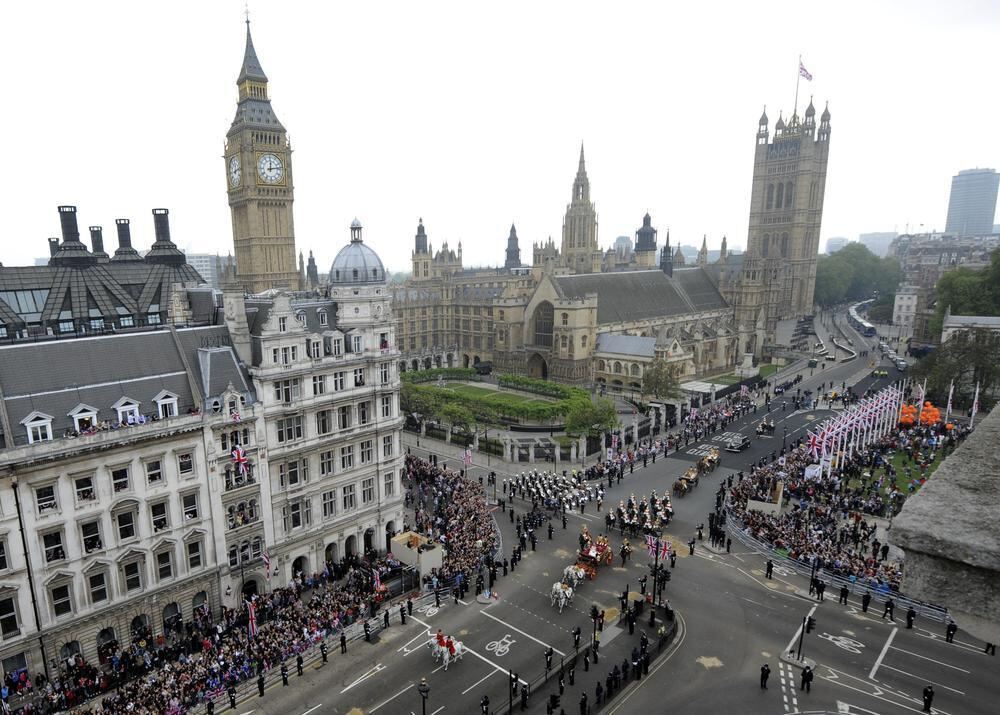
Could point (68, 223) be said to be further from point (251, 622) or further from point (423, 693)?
point (423, 693)

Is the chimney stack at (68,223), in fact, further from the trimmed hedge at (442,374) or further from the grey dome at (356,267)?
the trimmed hedge at (442,374)

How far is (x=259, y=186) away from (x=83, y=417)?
75.8 meters

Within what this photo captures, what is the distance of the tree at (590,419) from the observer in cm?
6322

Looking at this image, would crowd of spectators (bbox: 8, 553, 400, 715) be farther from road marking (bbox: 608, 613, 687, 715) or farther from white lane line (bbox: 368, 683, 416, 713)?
road marking (bbox: 608, 613, 687, 715)

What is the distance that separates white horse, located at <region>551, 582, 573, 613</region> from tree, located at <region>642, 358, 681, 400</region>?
4829 cm

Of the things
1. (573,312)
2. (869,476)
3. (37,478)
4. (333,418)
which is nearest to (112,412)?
(37,478)

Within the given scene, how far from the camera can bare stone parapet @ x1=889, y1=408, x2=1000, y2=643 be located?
5.64 metres

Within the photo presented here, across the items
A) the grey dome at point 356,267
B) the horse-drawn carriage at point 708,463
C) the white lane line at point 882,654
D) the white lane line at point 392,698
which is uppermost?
the grey dome at point 356,267

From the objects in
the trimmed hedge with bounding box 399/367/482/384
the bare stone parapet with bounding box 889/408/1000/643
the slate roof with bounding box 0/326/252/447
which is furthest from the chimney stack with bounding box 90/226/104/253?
the bare stone parapet with bounding box 889/408/1000/643

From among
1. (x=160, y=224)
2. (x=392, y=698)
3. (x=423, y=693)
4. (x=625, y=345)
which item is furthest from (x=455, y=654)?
(x=625, y=345)

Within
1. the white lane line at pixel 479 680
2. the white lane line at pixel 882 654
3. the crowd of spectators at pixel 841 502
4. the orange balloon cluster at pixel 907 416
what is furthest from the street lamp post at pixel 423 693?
the orange balloon cluster at pixel 907 416

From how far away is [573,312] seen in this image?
305ft

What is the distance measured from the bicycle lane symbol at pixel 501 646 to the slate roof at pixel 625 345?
62.0 m

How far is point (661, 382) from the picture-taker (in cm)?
7975
